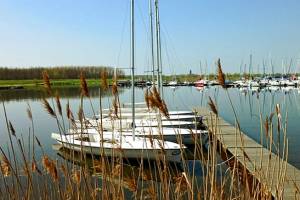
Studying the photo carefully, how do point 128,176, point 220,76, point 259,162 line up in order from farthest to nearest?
point 259,162 → point 128,176 → point 220,76

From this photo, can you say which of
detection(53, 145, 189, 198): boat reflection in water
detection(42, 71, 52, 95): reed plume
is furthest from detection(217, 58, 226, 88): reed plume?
detection(42, 71, 52, 95): reed plume

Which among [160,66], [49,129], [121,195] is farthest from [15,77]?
[121,195]

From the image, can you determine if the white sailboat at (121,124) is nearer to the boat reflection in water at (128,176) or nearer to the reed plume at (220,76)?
the boat reflection in water at (128,176)

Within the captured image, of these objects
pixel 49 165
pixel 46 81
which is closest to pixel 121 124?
pixel 49 165

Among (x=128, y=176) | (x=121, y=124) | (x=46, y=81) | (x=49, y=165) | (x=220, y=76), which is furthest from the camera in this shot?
(x=128, y=176)

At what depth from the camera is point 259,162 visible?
904 cm

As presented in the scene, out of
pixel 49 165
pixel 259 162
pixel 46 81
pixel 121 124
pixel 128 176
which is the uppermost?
pixel 46 81

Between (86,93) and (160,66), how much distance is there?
14.5 meters

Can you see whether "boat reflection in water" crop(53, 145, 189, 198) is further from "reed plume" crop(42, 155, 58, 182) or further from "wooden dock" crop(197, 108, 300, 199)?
"wooden dock" crop(197, 108, 300, 199)

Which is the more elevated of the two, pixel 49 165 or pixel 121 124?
pixel 121 124

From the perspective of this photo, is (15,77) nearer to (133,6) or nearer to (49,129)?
(49,129)

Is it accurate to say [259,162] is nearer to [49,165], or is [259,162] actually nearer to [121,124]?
[121,124]

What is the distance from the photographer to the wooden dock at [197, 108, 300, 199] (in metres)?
2.37

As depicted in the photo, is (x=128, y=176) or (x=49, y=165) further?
(x=128, y=176)
